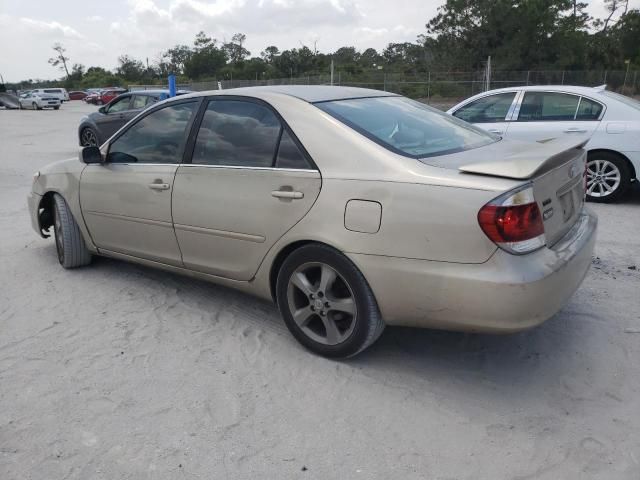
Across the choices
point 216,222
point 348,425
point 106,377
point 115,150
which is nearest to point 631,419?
point 348,425

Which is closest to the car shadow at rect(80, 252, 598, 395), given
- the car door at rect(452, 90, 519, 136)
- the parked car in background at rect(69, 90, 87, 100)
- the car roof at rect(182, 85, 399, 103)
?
the car roof at rect(182, 85, 399, 103)

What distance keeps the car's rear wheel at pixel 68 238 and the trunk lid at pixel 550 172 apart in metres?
3.44

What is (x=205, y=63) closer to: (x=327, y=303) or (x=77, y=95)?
(x=77, y=95)

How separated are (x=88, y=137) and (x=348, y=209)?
13094 millimetres

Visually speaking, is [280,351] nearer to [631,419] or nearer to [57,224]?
[631,419]

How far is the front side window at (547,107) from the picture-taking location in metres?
7.21

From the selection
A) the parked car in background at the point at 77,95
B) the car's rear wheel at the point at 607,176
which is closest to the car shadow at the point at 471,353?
the car's rear wheel at the point at 607,176

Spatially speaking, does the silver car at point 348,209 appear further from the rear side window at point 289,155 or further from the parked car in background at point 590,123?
the parked car in background at point 590,123

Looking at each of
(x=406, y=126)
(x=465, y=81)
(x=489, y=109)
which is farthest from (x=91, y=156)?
(x=465, y=81)

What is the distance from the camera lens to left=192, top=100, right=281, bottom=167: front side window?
346 cm

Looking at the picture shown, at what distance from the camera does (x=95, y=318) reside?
Result: 3986 millimetres

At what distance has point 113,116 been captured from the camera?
14.0m

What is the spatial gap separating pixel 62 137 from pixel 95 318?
627 inches

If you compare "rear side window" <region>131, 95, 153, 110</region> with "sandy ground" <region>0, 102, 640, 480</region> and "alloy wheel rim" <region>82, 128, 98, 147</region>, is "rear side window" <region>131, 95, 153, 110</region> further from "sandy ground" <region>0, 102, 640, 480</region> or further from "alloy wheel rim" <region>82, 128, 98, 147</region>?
"sandy ground" <region>0, 102, 640, 480</region>
